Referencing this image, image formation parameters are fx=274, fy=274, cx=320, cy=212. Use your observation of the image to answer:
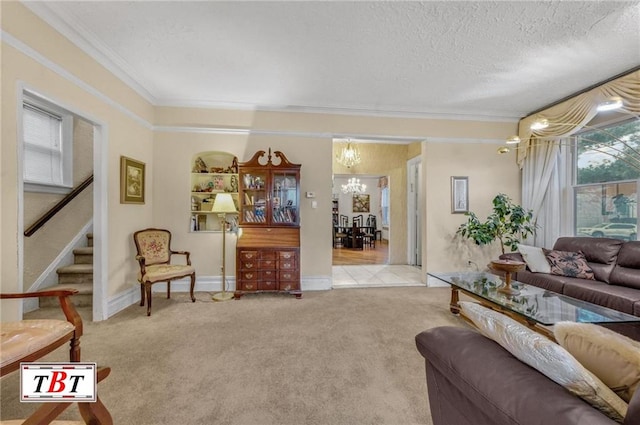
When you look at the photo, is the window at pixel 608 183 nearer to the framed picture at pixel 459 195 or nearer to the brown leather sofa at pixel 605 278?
the brown leather sofa at pixel 605 278

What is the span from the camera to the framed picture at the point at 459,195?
4.54 m

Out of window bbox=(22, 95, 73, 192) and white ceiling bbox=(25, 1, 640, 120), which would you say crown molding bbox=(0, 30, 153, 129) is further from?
window bbox=(22, 95, 73, 192)

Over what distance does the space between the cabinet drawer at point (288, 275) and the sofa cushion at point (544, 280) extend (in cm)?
283

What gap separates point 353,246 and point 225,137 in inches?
228

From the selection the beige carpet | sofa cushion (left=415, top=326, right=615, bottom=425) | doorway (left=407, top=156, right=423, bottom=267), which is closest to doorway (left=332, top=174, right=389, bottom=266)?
doorway (left=407, top=156, right=423, bottom=267)

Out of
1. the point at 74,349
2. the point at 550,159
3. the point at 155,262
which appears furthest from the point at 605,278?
the point at 155,262

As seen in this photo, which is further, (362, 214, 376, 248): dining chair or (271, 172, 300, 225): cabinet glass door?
(362, 214, 376, 248): dining chair

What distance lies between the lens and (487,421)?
88cm

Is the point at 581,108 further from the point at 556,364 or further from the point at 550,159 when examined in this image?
the point at 556,364

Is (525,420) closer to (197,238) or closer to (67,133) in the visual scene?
(197,238)

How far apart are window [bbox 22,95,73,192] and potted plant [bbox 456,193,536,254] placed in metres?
5.66

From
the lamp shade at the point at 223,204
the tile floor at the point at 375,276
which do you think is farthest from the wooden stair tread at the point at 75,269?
the tile floor at the point at 375,276

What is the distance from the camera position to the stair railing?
324cm

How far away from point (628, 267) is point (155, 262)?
18.1 feet
